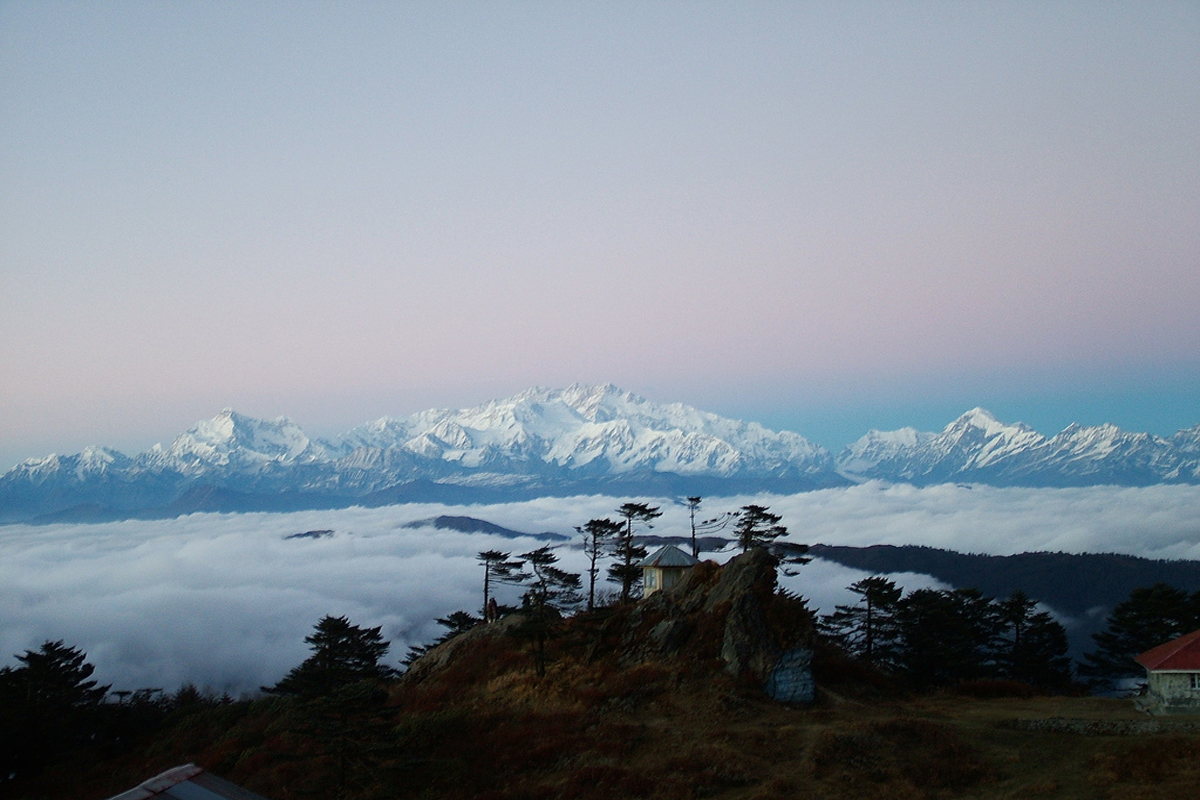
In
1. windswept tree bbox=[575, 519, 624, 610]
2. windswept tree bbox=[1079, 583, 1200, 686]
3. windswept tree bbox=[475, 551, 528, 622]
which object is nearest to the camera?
windswept tree bbox=[575, 519, 624, 610]

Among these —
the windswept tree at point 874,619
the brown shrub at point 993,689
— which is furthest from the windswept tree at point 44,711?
the brown shrub at point 993,689

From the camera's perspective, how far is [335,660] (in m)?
57.1

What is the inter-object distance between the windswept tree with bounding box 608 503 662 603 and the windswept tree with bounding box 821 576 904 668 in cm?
1592

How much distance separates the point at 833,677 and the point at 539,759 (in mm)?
18333

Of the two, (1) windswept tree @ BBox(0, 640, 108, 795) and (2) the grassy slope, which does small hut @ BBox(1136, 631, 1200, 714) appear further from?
(1) windswept tree @ BBox(0, 640, 108, 795)

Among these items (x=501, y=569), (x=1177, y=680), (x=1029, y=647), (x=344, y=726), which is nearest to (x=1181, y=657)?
(x=1177, y=680)

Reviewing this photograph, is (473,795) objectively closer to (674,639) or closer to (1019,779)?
(674,639)

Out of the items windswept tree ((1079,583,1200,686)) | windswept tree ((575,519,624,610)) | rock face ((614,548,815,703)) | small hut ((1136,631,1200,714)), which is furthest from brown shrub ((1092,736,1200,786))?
windswept tree ((1079,583,1200,686))

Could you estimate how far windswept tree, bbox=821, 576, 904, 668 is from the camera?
2240 inches

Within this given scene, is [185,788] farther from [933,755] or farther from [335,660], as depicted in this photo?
[335,660]

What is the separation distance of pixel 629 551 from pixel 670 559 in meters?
4.76

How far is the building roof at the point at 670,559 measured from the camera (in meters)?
54.8

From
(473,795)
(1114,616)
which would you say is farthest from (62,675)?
(1114,616)

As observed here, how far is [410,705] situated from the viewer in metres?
45.1
